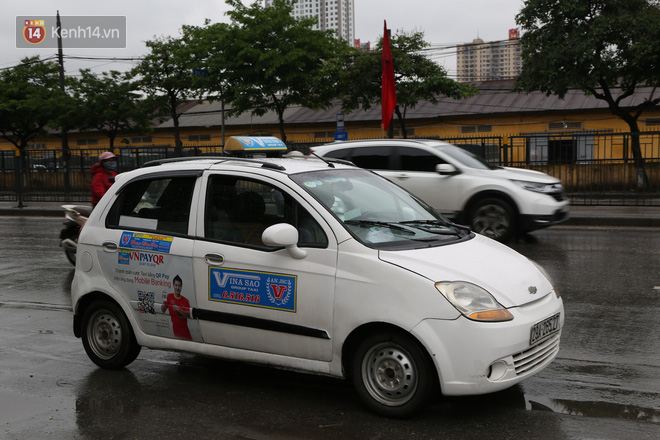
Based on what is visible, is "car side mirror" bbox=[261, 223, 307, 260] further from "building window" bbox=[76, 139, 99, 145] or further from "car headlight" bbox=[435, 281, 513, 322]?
"building window" bbox=[76, 139, 99, 145]

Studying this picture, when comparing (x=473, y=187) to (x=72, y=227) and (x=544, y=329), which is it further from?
(x=544, y=329)

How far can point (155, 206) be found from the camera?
210 inches

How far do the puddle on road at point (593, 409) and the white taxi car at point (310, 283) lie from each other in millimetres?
313

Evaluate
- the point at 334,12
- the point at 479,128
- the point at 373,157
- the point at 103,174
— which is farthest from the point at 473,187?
the point at 334,12

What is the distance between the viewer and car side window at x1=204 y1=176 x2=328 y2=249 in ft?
15.6

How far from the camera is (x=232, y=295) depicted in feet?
15.7

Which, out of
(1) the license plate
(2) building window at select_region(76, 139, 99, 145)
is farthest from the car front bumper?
(2) building window at select_region(76, 139, 99, 145)

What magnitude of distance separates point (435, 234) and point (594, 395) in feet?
5.01

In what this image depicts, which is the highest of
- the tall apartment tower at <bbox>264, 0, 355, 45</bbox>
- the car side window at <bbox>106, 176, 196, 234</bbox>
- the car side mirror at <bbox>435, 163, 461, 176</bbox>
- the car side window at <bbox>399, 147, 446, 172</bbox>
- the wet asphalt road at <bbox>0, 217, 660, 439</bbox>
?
the tall apartment tower at <bbox>264, 0, 355, 45</bbox>

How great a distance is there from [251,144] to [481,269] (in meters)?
2.66

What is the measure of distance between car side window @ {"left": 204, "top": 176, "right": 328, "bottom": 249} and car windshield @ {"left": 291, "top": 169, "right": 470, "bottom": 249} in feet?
0.61

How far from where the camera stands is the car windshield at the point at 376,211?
4676 mm

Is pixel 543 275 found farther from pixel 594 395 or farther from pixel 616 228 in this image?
pixel 616 228

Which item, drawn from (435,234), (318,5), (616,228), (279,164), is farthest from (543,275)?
(318,5)
